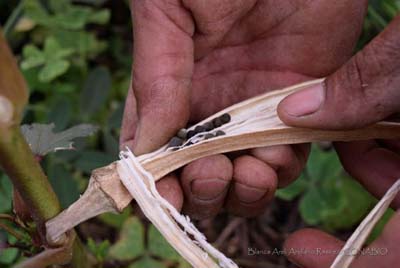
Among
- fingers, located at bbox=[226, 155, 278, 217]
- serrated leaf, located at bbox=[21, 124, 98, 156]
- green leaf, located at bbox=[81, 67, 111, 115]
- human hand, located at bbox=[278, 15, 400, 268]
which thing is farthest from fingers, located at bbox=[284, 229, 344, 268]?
green leaf, located at bbox=[81, 67, 111, 115]

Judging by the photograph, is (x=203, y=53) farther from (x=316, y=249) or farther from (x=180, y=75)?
(x=316, y=249)

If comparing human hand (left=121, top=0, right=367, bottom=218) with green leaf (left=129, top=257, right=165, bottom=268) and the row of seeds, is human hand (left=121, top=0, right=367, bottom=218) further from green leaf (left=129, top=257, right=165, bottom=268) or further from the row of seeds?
green leaf (left=129, top=257, right=165, bottom=268)

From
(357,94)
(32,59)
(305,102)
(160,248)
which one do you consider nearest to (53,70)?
(32,59)

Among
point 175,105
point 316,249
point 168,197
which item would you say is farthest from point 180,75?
point 316,249

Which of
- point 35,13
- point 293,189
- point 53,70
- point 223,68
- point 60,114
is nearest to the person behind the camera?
point 223,68

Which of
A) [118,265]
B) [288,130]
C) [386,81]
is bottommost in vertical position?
[118,265]

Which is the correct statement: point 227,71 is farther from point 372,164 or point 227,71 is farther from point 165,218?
point 165,218

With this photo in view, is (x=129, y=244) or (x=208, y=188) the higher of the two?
(x=208, y=188)
